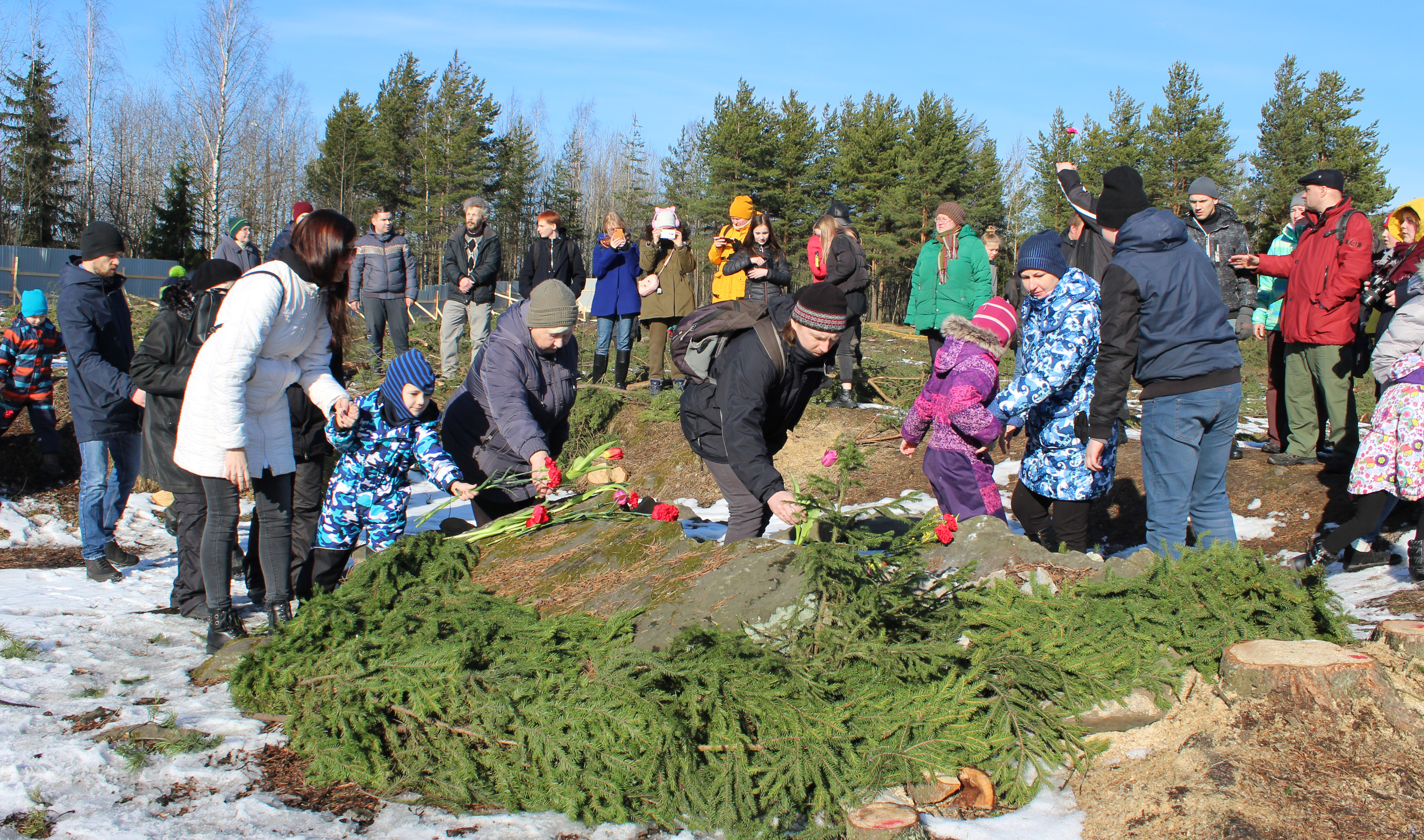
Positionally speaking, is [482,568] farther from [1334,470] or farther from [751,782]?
[1334,470]

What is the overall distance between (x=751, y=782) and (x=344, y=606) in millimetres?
1749

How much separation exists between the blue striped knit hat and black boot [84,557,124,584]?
7.89 ft

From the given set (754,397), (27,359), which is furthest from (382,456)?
(27,359)

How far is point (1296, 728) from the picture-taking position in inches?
110

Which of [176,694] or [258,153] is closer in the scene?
[176,694]

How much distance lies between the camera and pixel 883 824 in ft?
8.23

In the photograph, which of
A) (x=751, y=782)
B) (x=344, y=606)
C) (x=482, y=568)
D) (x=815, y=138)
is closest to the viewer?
(x=751, y=782)

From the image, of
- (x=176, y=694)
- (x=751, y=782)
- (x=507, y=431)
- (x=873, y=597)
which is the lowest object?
(x=176, y=694)

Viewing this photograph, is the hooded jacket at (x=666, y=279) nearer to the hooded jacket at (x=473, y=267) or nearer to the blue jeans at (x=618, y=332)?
the blue jeans at (x=618, y=332)

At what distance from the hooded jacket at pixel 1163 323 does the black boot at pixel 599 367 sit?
256 inches

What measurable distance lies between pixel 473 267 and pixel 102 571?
5.16 meters

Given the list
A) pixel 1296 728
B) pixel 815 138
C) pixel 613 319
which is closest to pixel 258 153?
pixel 815 138

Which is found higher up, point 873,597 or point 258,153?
point 258,153

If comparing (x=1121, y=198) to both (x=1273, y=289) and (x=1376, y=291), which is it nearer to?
(x=1376, y=291)
